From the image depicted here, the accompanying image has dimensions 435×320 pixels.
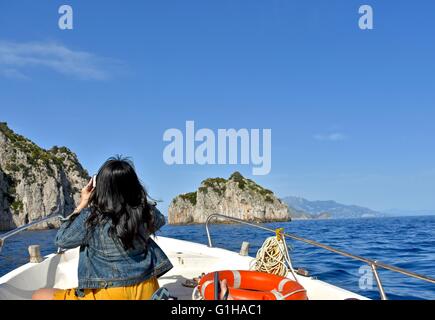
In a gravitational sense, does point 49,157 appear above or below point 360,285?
above

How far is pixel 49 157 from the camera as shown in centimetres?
10381

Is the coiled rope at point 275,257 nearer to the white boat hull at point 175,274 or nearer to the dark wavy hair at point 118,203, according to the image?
the white boat hull at point 175,274

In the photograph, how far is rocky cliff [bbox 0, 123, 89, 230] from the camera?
87188 mm

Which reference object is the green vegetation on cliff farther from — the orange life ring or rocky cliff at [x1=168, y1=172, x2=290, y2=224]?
the orange life ring

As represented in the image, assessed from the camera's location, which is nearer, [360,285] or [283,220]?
[360,285]

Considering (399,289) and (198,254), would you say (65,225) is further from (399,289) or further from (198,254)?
(399,289)

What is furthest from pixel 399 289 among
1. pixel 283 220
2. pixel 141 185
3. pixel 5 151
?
pixel 283 220

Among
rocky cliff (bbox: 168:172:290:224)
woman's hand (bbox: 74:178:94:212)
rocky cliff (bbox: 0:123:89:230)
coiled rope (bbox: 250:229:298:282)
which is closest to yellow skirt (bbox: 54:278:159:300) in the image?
woman's hand (bbox: 74:178:94:212)

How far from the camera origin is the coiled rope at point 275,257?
510cm

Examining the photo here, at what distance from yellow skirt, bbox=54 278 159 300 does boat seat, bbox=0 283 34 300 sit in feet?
5.23

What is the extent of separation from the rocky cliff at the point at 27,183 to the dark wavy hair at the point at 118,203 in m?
89.5

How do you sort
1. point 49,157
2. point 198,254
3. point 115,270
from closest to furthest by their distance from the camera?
point 115,270 → point 198,254 → point 49,157

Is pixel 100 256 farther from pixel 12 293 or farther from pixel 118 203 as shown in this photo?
pixel 12 293
